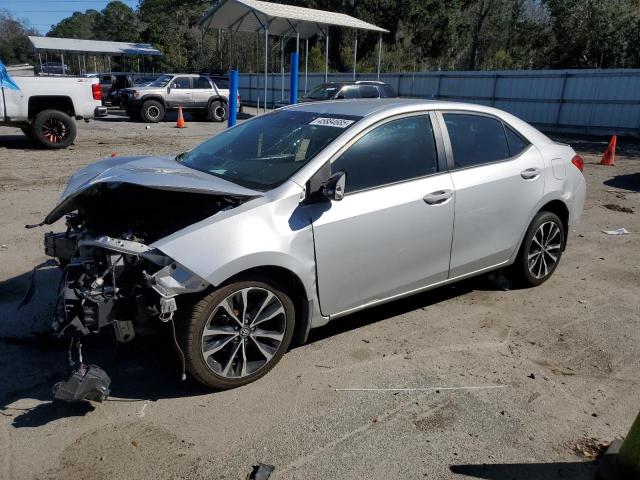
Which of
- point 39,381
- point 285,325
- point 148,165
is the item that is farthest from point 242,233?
point 39,381

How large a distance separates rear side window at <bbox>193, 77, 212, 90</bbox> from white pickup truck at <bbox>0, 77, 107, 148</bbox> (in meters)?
8.42

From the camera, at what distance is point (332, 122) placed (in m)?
4.05

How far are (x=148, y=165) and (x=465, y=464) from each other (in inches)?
116

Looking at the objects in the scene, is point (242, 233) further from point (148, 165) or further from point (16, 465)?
point (16, 465)

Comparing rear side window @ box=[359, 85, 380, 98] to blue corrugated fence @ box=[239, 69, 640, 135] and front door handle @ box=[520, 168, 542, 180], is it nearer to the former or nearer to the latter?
blue corrugated fence @ box=[239, 69, 640, 135]

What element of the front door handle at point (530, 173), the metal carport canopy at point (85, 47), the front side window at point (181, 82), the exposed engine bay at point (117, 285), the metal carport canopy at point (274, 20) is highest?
the metal carport canopy at point (274, 20)

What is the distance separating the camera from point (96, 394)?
301cm

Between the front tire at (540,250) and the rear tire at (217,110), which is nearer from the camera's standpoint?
the front tire at (540,250)

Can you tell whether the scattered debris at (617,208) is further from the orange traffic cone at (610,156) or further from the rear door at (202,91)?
the rear door at (202,91)

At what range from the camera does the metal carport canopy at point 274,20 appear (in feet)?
66.6

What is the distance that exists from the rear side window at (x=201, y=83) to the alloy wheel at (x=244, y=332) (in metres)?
19.3

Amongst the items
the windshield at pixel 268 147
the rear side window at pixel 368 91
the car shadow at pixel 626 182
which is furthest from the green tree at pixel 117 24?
the windshield at pixel 268 147

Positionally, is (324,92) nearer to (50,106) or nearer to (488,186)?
(50,106)

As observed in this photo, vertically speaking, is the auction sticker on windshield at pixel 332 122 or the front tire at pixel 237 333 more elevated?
the auction sticker on windshield at pixel 332 122
